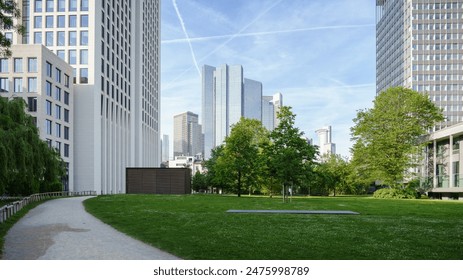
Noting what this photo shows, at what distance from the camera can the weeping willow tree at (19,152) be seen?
760 inches

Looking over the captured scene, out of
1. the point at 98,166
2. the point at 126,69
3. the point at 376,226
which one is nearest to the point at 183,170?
the point at 98,166

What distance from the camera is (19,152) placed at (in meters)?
21.9

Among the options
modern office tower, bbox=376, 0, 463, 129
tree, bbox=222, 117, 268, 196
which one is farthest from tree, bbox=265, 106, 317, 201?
modern office tower, bbox=376, 0, 463, 129

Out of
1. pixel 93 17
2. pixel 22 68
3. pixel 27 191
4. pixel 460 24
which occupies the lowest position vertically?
pixel 27 191

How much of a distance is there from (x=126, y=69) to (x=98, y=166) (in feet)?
87.4

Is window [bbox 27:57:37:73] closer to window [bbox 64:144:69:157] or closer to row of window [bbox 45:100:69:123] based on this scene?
row of window [bbox 45:100:69:123]

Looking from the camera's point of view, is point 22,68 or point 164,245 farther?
point 22,68

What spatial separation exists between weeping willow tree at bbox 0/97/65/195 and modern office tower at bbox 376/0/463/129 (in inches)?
3721

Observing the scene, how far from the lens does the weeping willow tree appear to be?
1931 cm

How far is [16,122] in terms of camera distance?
2639cm

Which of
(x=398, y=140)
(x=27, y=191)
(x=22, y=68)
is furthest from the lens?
(x=22, y=68)

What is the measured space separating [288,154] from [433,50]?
92.7 m

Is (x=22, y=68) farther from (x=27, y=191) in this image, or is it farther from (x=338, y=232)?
(x=338, y=232)

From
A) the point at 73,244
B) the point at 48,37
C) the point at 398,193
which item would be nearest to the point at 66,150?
the point at 48,37
